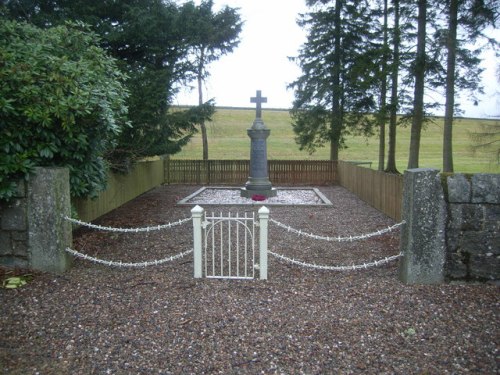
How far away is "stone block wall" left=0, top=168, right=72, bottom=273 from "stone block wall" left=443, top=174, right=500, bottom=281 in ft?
15.6

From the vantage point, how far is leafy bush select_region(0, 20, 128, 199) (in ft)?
17.6

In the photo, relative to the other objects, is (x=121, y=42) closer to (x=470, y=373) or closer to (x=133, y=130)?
(x=133, y=130)

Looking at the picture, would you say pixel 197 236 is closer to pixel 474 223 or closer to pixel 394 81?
pixel 474 223

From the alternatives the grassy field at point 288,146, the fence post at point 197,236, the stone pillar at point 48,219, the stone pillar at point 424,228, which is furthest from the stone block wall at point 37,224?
the grassy field at point 288,146

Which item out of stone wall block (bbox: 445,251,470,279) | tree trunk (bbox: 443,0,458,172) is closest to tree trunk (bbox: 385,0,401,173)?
tree trunk (bbox: 443,0,458,172)

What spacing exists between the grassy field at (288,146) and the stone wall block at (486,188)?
25373 millimetres

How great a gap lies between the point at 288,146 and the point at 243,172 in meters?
23.4

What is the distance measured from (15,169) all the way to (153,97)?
622cm

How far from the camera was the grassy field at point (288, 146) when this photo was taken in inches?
1363

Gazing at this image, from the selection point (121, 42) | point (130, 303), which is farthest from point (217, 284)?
point (121, 42)

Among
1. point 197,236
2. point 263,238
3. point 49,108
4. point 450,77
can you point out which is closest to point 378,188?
point 450,77

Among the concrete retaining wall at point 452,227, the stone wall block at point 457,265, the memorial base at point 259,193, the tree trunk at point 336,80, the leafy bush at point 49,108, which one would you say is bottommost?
the memorial base at point 259,193

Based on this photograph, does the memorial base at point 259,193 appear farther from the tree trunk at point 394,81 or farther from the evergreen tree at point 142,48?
the tree trunk at point 394,81

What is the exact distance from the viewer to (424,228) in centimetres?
488
